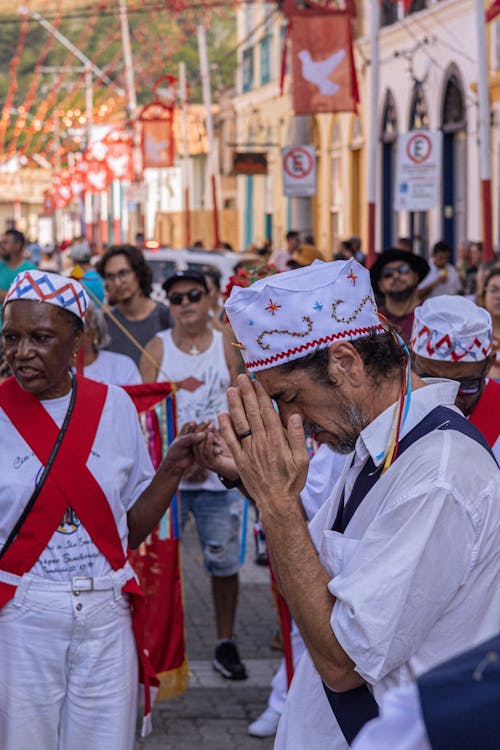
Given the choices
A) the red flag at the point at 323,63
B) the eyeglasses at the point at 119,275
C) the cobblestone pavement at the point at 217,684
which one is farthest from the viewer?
the red flag at the point at 323,63

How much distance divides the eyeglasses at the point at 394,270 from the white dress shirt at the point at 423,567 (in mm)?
5918

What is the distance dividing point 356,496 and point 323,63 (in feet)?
56.0

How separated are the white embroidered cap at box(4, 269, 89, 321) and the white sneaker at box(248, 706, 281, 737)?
268 centimetres

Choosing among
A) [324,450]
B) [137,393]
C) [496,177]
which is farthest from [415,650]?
[496,177]

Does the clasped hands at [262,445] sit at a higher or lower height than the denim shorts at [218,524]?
higher

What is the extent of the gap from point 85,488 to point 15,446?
234 millimetres

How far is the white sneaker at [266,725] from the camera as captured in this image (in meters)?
6.32

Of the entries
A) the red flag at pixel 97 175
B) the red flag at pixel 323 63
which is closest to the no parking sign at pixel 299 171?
the red flag at pixel 323 63

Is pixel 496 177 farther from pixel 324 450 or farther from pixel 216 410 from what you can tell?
pixel 324 450

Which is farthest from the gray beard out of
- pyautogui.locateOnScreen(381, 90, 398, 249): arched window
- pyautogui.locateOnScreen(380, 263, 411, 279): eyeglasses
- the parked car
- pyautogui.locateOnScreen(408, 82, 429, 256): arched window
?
pyautogui.locateOnScreen(381, 90, 398, 249): arched window

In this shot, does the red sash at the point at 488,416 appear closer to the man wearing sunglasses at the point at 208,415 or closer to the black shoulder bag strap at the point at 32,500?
the black shoulder bag strap at the point at 32,500

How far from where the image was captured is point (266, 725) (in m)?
6.33

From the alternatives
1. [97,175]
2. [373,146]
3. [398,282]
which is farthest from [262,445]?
[97,175]

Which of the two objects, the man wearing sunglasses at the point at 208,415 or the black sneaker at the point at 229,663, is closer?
the black sneaker at the point at 229,663
